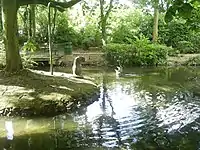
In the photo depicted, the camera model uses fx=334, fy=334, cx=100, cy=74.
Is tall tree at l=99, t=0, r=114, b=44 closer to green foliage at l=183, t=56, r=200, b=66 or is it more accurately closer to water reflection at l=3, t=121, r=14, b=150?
green foliage at l=183, t=56, r=200, b=66

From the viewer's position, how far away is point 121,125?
873 cm

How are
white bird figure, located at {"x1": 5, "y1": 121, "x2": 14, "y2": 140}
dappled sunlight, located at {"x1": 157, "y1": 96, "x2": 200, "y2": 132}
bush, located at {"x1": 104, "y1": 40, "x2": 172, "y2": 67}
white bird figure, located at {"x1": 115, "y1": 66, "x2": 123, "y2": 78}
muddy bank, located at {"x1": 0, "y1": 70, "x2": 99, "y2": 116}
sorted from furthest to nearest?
bush, located at {"x1": 104, "y1": 40, "x2": 172, "y2": 67} → white bird figure, located at {"x1": 115, "y1": 66, "x2": 123, "y2": 78} → muddy bank, located at {"x1": 0, "y1": 70, "x2": 99, "y2": 116} → dappled sunlight, located at {"x1": 157, "y1": 96, "x2": 200, "y2": 132} → white bird figure, located at {"x1": 5, "y1": 121, "x2": 14, "y2": 140}

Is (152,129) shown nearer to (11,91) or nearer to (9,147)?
(9,147)

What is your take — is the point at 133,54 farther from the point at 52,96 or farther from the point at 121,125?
the point at 121,125

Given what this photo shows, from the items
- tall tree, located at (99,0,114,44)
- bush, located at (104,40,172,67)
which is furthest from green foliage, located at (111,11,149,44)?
bush, located at (104,40,172,67)

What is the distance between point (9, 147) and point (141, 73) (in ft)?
41.7

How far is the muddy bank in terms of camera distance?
9.80 meters

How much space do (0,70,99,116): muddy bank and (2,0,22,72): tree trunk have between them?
0.43 metres

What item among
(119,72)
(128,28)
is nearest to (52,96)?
(119,72)

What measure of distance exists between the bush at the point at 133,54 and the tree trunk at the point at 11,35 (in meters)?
10.5

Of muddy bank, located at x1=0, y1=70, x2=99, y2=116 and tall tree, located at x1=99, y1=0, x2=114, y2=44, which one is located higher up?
tall tree, located at x1=99, y1=0, x2=114, y2=44

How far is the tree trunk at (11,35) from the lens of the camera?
1248cm

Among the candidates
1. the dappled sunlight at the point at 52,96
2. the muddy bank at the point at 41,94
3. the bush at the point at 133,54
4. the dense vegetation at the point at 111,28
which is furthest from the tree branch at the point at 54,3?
the dense vegetation at the point at 111,28

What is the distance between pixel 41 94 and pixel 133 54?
498 inches
